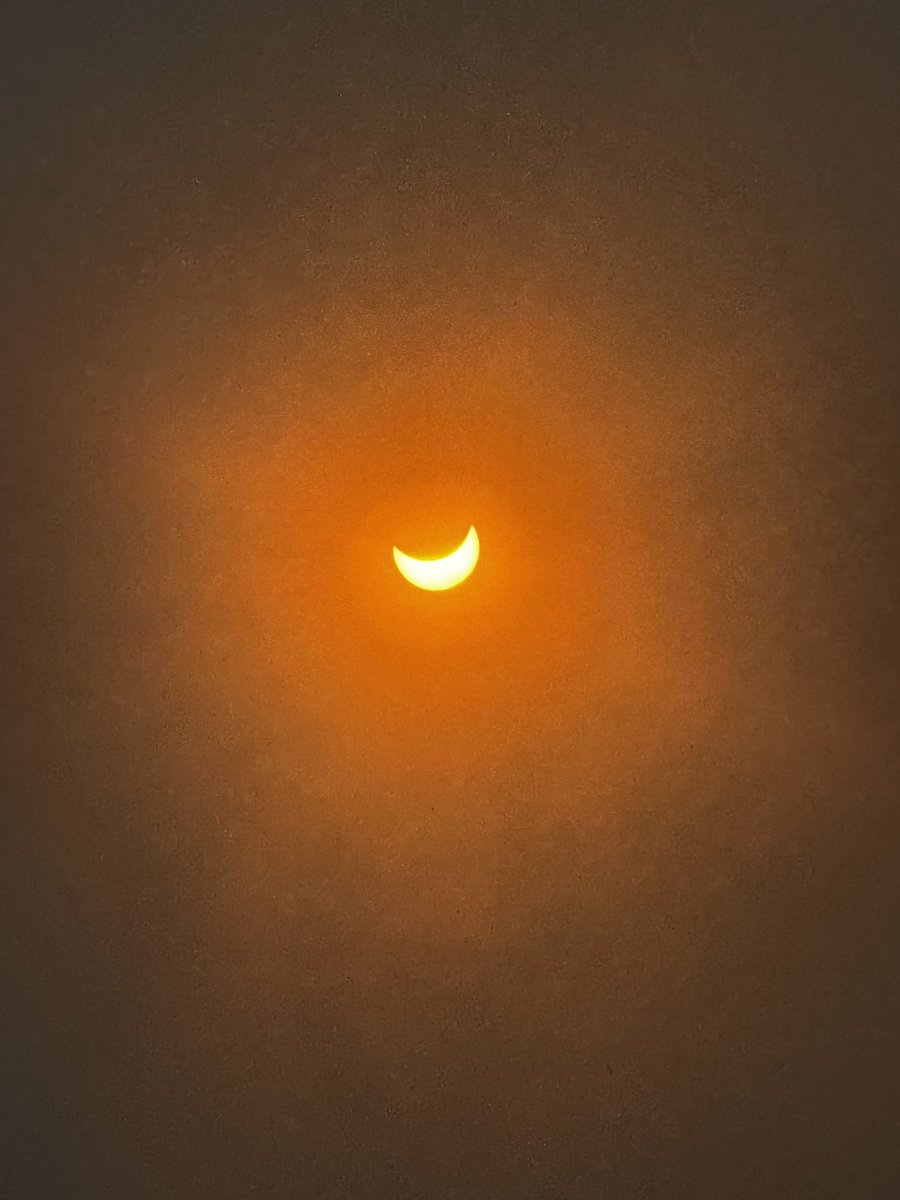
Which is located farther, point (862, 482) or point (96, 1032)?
point (96, 1032)

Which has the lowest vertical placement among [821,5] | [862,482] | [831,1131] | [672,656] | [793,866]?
[831,1131]

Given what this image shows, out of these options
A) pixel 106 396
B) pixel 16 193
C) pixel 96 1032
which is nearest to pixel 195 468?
pixel 106 396

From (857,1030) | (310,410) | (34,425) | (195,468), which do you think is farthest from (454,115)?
(857,1030)

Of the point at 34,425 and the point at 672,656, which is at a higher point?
the point at 34,425

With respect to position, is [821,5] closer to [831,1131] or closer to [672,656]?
[672,656]

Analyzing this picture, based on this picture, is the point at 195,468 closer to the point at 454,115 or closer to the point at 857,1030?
the point at 454,115

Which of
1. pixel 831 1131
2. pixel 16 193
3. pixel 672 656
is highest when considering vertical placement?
pixel 16 193
